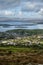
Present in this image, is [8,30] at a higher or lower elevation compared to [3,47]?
higher

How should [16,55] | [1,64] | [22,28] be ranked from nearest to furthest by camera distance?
[1,64] → [16,55] → [22,28]

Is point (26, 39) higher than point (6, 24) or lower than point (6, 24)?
lower

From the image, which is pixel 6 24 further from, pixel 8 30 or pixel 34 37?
pixel 34 37

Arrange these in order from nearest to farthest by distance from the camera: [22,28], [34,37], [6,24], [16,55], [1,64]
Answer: [1,64]
[16,55]
[6,24]
[22,28]
[34,37]

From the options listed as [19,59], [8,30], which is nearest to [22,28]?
[8,30]

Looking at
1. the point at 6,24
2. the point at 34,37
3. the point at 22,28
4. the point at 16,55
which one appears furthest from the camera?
the point at 34,37

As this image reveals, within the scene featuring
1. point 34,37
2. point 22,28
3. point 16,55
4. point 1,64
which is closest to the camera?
point 1,64

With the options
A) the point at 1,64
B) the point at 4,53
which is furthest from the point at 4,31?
the point at 1,64

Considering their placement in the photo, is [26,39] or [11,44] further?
[26,39]

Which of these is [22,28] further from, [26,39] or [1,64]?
[1,64]
